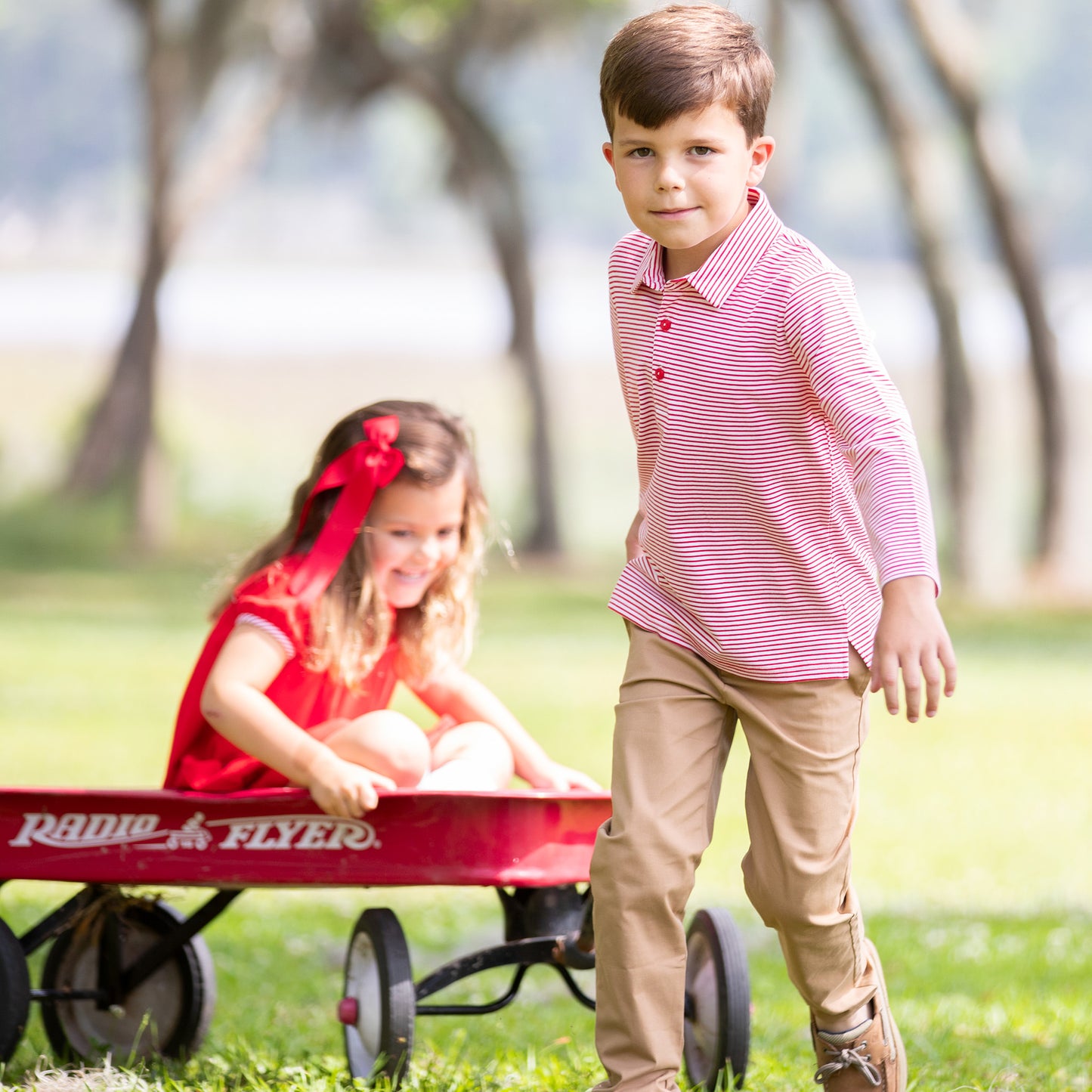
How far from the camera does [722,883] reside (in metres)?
6.45

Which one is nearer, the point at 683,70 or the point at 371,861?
the point at 683,70

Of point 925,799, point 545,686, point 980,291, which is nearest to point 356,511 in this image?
point 925,799

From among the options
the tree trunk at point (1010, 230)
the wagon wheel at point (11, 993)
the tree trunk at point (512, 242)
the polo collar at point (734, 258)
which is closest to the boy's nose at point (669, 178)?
the polo collar at point (734, 258)

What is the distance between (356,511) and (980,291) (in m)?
36.2

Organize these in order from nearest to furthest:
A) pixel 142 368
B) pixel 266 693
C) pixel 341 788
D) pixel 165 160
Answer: pixel 341 788
pixel 266 693
pixel 165 160
pixel 142 368

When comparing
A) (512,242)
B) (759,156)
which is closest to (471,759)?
(759,156)

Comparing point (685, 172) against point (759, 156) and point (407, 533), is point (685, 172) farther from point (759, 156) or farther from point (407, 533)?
point (407, 533)

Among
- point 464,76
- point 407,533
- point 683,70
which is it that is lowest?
point 407,533

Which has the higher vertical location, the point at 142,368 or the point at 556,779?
the point at 142,368

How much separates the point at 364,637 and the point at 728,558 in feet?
2.97

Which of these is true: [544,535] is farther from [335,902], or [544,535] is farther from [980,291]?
[980,291]

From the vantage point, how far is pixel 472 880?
10.3 feet

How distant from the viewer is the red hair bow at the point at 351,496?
3447 millimetres

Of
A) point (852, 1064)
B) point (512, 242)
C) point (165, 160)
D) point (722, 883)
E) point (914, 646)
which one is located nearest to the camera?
point (914, 646)
